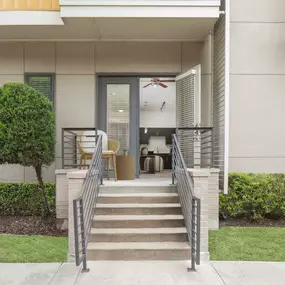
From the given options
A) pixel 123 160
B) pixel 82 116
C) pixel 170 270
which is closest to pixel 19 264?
pixel 170 270

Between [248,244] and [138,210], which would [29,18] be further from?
[248,244]

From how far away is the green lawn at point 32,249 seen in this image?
4.44m

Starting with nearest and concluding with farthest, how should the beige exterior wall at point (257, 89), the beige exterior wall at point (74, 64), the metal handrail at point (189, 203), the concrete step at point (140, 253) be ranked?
the metal handrail at point (189, 203)
the concrete step at point (140, 253)
the beige exterior wall at point (257, 89)
the beige exterior wall at point (74, 64)

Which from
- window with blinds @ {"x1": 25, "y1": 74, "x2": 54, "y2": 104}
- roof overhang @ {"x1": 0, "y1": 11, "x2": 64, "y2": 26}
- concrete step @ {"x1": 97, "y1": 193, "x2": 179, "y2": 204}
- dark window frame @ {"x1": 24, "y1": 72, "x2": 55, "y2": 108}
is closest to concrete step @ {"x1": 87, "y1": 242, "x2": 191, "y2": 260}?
concrete step @ {"x1": 97, "y1": 193, "x2": 179, "y2": 204}

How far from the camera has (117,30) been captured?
6.65 meters

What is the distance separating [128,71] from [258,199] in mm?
3941

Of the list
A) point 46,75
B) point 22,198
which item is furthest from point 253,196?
point 46,75

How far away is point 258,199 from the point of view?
6031 millimetres

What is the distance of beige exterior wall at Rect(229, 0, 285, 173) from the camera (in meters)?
7.04

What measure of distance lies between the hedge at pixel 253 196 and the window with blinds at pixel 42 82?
4479 millimetres

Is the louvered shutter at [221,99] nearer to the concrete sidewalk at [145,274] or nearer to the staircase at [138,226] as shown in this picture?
the staircase at [138,226]

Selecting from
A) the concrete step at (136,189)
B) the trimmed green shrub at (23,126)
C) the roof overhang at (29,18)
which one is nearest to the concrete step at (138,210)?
the concrete step at (136,189)

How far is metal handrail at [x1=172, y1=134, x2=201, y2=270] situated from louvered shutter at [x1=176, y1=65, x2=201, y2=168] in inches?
40.4

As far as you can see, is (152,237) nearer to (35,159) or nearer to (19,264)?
(19,264)
